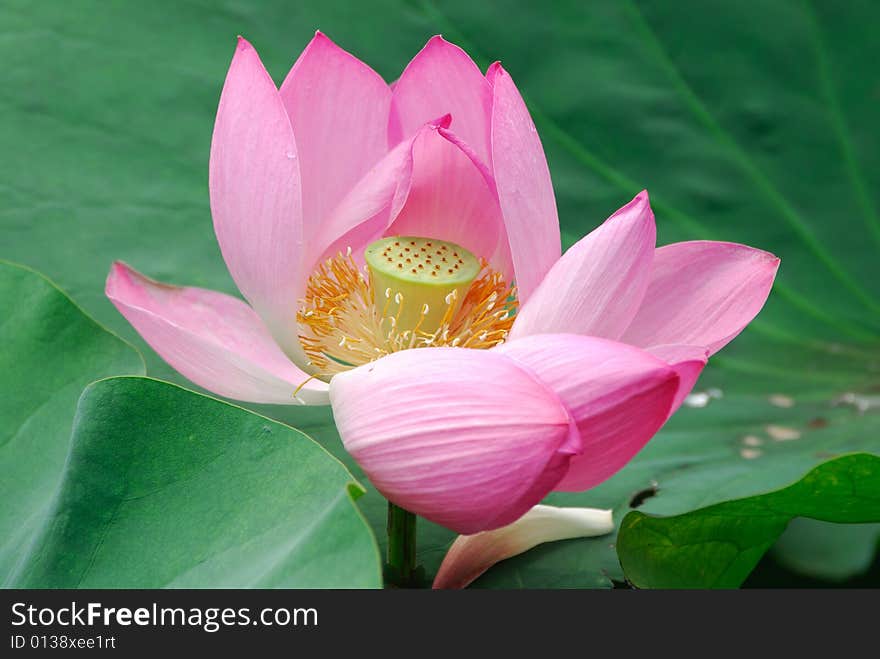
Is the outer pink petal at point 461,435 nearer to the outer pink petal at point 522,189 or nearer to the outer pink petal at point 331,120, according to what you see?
the outer pink petal at point 522,189

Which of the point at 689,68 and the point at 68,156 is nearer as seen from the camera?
the point at 68,156

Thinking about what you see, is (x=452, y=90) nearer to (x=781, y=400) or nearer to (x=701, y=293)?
(x=701, y=293)

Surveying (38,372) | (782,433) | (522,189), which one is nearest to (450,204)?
(522,189)

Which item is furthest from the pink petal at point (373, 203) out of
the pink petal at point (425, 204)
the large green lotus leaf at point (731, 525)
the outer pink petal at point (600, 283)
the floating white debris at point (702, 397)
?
the floating white debris at point (702, 397)

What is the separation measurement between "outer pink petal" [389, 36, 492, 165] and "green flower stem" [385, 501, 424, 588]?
0.91ft

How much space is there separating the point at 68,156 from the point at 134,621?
63cm

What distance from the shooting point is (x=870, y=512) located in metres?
0.70

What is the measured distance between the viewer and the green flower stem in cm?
70

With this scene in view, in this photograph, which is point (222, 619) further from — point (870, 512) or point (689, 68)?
point (689, 68)

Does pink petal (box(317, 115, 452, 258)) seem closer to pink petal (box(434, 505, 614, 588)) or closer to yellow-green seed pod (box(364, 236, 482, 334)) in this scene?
yellow-green seed pod (box(364, 236, 482, 334))

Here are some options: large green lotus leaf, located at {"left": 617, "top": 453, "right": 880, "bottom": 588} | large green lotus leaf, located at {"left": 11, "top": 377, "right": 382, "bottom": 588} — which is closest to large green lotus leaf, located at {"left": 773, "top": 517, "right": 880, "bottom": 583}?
large green lotus leaf, located at {"left": 617, "top": 453, "right": 880, "bottom": 588}

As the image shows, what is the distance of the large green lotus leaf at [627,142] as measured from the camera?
1.01 metres

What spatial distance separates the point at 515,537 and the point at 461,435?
0.75 feet

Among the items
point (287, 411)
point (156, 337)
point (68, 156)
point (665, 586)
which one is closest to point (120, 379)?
point (156, 337)
